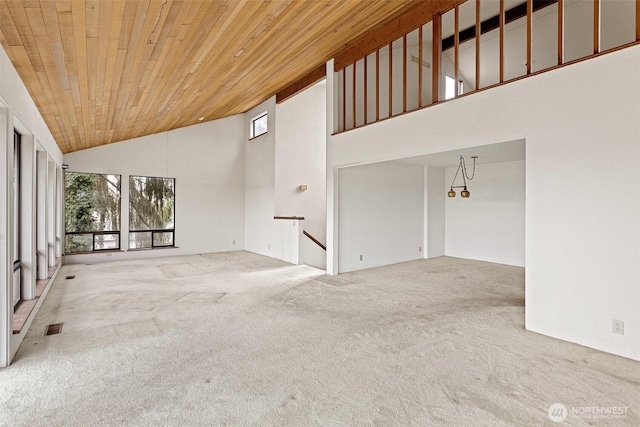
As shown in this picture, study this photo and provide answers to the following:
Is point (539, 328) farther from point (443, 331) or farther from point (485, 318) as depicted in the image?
point (443, 331)

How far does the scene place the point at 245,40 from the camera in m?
3.63

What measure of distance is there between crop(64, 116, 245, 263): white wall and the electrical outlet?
27.5 ft

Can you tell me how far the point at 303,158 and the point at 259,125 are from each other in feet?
5.82

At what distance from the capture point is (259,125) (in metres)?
9.31

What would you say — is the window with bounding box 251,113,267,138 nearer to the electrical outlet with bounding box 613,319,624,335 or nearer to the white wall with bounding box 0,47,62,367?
the white wall with bounding box 0,47,62,367

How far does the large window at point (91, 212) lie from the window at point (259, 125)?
11.9 feet

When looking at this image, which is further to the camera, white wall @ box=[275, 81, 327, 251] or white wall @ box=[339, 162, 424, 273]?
white wall @ box=[275, 81, 327, 251]

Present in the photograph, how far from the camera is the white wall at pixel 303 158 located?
8.23 m

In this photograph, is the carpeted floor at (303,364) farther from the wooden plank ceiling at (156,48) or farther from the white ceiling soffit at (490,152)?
the wooden plank ceiling at (156,48)

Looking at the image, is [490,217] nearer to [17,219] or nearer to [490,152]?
[490,152]

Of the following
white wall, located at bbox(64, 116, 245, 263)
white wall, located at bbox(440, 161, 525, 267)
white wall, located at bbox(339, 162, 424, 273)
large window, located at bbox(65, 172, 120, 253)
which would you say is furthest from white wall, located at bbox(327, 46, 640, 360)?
large window, located at bbox(65, 172, 120, 253)

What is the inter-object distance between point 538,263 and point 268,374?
2.95m

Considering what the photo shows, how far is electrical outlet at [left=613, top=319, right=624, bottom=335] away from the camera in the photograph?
3006 millimetres

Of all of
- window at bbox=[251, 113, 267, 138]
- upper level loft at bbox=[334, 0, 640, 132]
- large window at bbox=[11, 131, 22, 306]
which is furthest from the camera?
window at bbox=[251, 113, 267, 138]
